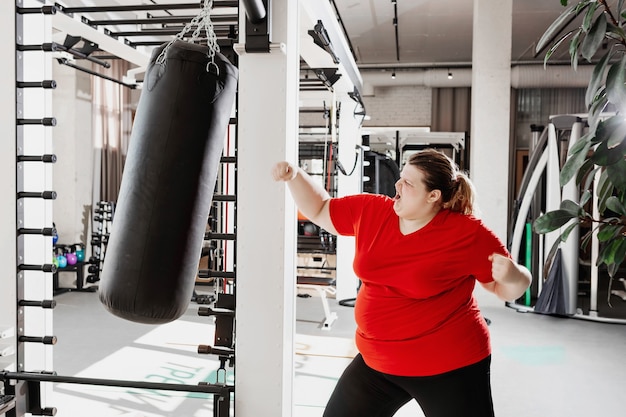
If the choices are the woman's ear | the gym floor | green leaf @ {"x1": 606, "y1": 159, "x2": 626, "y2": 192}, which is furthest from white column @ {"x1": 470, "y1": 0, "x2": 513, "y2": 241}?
green leaf @ {"x1": 606, "y1": 159, "x2": 626, "y2": 192}

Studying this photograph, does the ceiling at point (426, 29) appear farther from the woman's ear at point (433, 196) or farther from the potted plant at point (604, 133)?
the potted plant at point (604, 133)

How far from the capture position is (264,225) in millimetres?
2314

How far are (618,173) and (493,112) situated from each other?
5435mm

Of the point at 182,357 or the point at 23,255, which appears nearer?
the point at 23,255

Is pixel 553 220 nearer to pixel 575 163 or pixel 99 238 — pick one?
pixel 575 163

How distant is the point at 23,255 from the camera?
2.47 meters

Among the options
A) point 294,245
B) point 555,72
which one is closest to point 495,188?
point 555,72

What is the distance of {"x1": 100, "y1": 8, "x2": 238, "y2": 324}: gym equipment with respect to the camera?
156 cm

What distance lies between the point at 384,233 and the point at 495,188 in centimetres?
517

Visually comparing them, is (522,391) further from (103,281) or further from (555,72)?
(555,72)

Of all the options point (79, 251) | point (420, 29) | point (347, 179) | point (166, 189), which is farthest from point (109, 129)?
point (166, 189)

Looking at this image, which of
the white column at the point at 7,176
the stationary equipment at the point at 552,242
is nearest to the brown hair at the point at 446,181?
the white column at the point at 7,176

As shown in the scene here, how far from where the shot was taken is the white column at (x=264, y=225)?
2.29 metres

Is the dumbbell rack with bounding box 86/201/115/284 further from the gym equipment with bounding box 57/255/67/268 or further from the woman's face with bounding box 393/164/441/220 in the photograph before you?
the woman's face with bounding box 393/164/441/220
